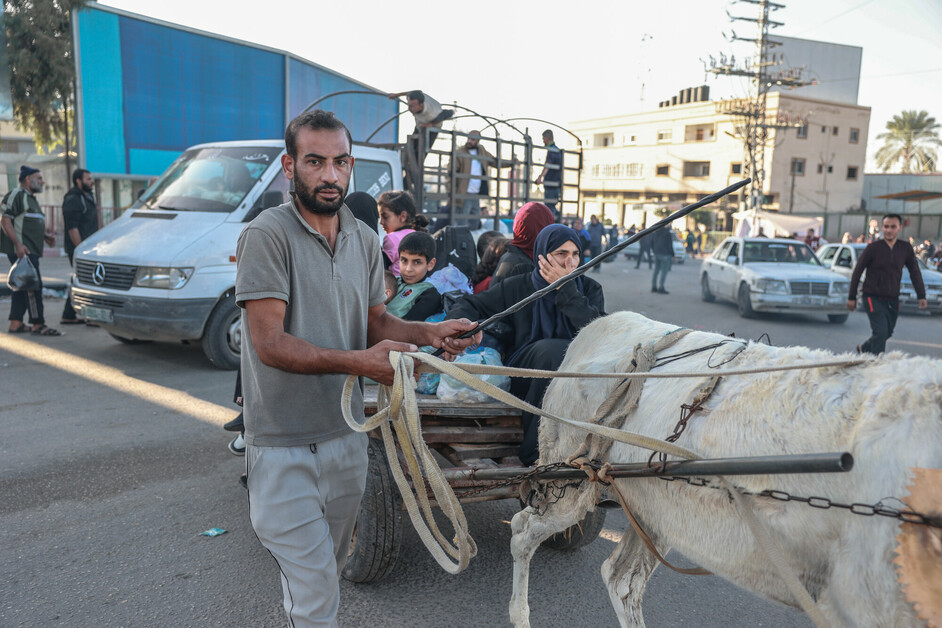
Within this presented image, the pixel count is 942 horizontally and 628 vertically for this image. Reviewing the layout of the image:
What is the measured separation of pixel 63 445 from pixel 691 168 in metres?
52.3

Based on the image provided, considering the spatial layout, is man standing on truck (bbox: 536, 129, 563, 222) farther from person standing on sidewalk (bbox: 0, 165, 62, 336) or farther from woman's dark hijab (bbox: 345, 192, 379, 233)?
person standing on sidewalk (bbox: 0, 165, 62, 336)

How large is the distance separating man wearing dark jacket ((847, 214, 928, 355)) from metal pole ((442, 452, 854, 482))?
7.31 metres

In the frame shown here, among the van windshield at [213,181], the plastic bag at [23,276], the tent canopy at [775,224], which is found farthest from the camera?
the tent canopy at [775,224]

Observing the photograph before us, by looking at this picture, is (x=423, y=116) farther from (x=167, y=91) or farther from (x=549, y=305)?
(x=167, y=91)

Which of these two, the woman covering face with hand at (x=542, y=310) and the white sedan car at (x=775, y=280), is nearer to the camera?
the woman covering face with hand at (x=542, y=310)

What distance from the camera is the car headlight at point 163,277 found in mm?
6922

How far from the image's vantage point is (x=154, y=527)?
13.0ft

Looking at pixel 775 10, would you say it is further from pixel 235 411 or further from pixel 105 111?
pixel 235 411

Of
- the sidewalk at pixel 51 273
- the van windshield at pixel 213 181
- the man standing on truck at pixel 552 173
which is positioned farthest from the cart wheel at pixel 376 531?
the sidewalk at pixel 51 273

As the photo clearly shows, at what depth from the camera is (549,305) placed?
12.6 feet

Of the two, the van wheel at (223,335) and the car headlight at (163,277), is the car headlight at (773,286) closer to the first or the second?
the van wheel at (223,335)

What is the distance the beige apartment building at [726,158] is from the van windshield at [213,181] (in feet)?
133

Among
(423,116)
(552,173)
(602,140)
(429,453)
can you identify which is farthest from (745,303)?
(602,140)

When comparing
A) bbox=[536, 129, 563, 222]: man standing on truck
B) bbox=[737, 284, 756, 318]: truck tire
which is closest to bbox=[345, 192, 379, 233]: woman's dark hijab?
bbox=[536, 129, 563, 222]: man standing on truck
